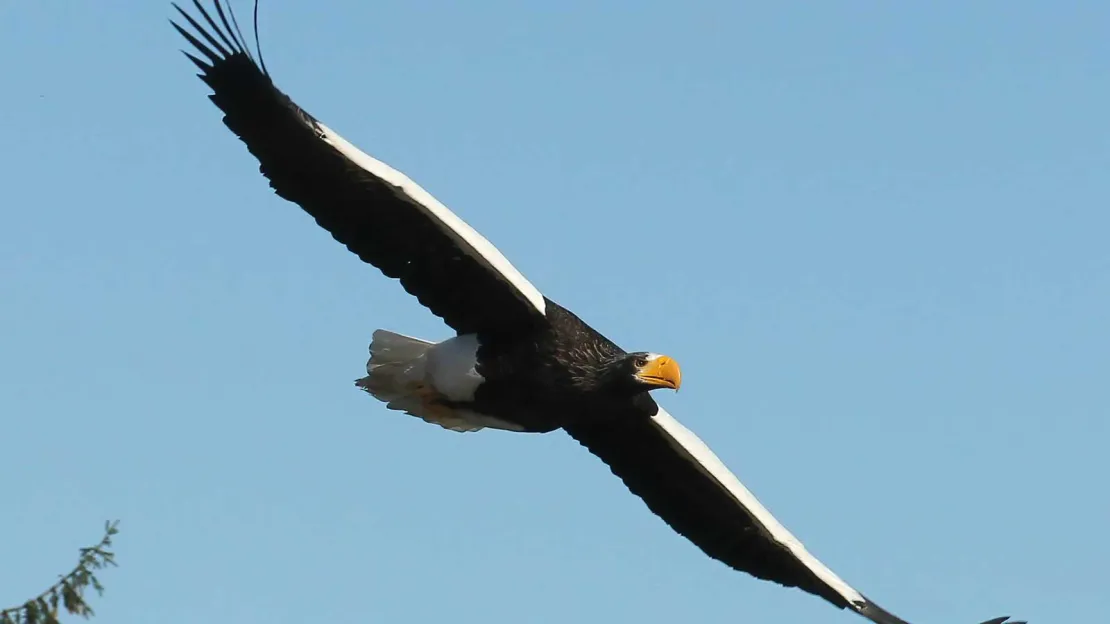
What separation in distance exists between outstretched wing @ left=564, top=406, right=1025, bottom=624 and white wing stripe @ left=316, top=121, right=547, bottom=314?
1275 mm

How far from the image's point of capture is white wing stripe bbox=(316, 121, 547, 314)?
11.1 meters

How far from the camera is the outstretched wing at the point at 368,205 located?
36.1 feet

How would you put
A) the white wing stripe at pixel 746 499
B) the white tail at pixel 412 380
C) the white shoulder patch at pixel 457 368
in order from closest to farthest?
the white shoulder patch at pixel 457 368 → the white tail at pixel 412 380 → the white wing stripe at pixel 746 499

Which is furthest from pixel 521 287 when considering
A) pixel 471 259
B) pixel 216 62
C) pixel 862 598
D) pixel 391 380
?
pixel 862 598

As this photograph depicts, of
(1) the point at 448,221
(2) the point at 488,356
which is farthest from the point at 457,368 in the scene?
(1) the point at 448,221

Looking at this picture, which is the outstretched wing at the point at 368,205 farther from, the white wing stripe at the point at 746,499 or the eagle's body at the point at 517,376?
the white wing stripe at the point at 746,499

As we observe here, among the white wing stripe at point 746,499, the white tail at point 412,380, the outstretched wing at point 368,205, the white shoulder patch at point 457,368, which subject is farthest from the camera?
the white wing stripe at point 746,499

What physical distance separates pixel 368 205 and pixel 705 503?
9.35 ft

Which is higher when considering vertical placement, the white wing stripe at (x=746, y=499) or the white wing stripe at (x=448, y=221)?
the white wing stripe at (x=746, y=499)

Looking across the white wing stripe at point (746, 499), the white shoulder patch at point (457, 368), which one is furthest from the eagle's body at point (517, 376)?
the white wing stripe at point (746, 499)

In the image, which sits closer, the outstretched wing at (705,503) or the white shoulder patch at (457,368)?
the white shoulder patch at (457,368)

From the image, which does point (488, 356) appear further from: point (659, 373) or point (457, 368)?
point (659, 373)

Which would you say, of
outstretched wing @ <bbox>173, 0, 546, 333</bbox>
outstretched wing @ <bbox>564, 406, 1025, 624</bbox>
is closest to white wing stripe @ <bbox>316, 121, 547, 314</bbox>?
outstretched wing @ <bbox>173, 0, 546, 333</bbox>

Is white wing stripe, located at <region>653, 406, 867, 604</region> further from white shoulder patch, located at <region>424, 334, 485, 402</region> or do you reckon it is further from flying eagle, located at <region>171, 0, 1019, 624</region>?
white shoulder patch, located at <region>424, 334, 485, 402</region>
